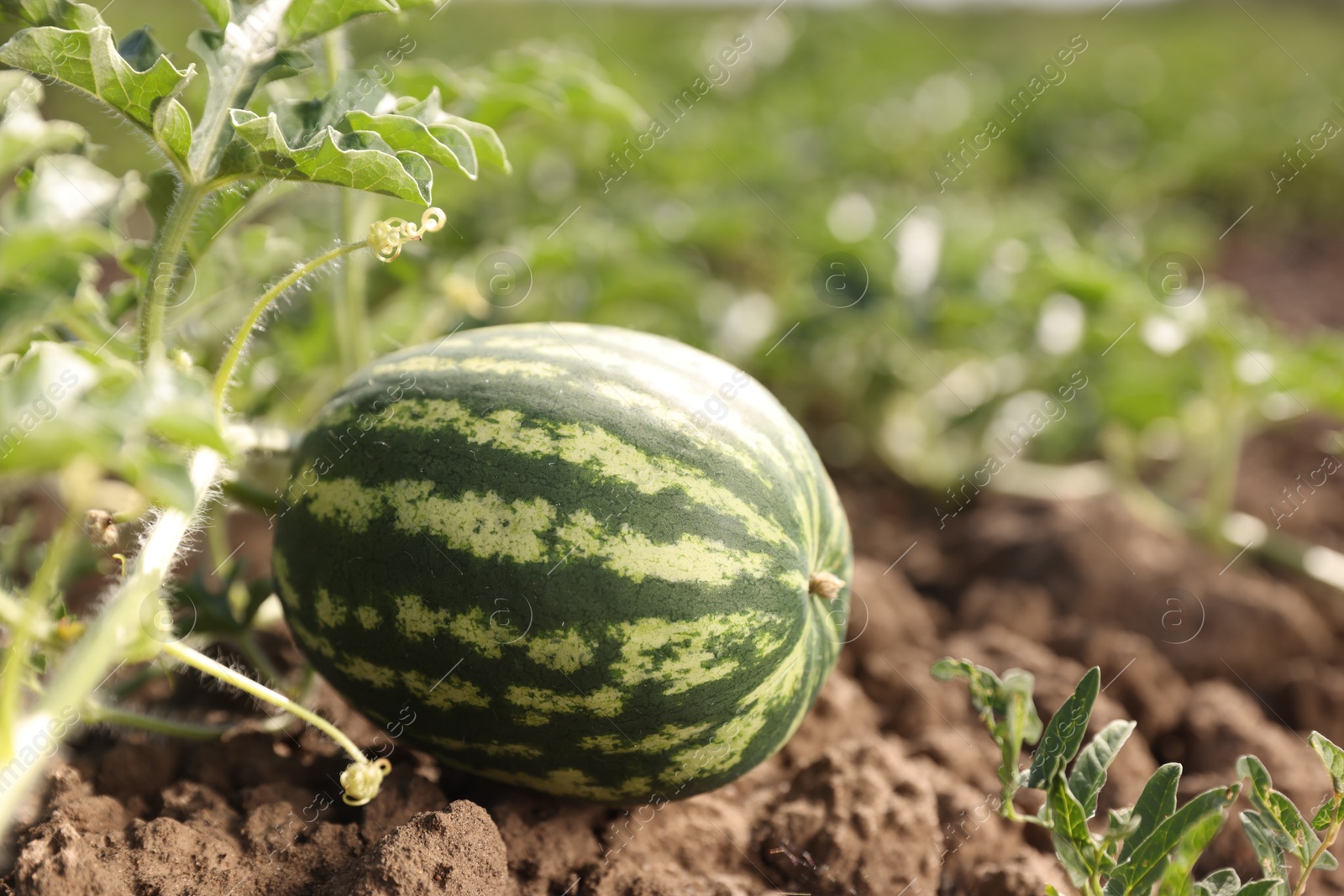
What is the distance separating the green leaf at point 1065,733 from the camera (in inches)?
57.5

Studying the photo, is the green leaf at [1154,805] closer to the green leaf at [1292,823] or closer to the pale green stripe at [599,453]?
the green leaf at [1292,823]

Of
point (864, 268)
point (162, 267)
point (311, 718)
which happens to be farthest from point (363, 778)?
point (864, 268)

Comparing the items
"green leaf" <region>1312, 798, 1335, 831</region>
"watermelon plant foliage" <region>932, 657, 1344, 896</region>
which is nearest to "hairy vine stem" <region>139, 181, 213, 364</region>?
"watermelon plant foliage" <region>932, 657, 1344, 896</region>

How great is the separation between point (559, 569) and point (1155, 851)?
3.05 feet

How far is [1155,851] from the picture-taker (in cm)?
140

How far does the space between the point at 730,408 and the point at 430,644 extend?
64 cm

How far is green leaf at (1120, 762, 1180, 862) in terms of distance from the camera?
145 cm

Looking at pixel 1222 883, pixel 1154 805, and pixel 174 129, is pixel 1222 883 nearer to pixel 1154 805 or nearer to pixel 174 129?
pixel 1154 805

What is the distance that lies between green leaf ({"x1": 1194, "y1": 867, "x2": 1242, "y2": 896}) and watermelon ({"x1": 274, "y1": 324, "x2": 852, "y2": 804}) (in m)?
0.67

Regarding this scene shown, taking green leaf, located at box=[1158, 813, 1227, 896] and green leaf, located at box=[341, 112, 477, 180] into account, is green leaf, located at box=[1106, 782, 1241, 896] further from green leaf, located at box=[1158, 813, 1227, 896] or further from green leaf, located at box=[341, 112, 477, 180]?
green leaf, located at box=[341, 112, 477, 180]

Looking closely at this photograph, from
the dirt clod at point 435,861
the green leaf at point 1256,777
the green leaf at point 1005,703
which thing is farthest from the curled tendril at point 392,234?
the green leaf at point 1256,777

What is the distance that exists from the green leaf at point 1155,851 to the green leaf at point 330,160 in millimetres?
1357

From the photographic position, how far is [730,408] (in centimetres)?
178

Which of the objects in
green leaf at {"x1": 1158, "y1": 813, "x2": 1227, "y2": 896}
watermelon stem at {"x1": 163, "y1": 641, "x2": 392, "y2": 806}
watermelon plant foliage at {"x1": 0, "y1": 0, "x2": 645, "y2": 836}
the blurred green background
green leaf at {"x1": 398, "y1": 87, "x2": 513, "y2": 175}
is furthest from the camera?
the blurred green background
